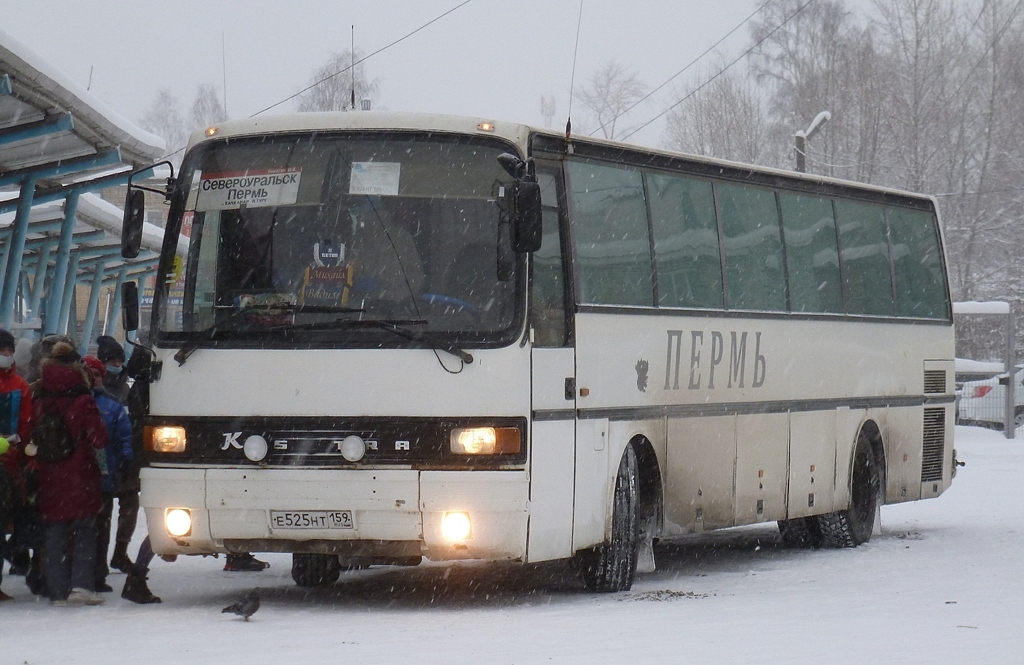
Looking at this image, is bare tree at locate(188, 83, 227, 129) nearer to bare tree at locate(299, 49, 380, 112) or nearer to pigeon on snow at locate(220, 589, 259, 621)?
bare tree at locate(299, 49, 380, 112)

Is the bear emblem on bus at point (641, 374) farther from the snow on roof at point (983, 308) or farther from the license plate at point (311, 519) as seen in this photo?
the snow on roof at point (983, 308)

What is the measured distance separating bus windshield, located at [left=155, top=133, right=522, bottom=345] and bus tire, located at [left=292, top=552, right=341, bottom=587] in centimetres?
241

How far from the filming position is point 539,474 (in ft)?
33.6

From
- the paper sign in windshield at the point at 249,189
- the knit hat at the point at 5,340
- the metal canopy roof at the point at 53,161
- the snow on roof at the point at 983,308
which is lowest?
the knit hat at the point at 5,340

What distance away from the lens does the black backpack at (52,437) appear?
10.3 m

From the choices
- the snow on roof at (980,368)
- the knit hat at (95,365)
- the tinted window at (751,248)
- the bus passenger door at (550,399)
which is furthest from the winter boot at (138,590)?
the snow on roof at (980,368)

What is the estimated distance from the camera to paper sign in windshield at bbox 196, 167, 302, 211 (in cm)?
1036

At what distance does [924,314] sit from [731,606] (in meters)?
7.58

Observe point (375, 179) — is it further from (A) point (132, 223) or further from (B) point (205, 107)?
(B) point (205, 107)

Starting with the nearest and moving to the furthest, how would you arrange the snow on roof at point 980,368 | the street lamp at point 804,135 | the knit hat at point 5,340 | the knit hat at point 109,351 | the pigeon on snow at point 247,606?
1. the pigeon on snow at point 247,606
2. the knit hat at point 5,340
3. the knit hat at point 109,351
4. the street lamp at point 804,135
5. the snow on roof at point 980,368

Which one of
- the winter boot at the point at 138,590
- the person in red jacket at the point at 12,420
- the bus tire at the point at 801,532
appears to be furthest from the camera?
the bus tire at the point at 801,532

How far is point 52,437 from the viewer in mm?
10336

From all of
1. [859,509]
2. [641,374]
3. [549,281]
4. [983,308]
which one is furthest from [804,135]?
[549,281]

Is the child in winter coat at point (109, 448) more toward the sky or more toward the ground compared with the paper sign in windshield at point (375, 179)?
more toward the ground
